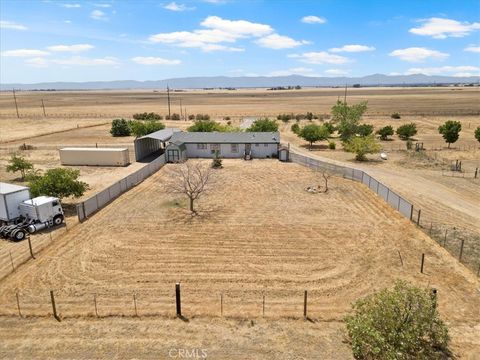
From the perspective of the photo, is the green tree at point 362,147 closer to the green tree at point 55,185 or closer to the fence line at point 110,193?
the fence line at point 110,193

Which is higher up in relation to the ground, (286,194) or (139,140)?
(139,140)

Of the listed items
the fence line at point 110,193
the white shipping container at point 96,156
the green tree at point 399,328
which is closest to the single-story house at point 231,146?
the white shipping container at point 96,156

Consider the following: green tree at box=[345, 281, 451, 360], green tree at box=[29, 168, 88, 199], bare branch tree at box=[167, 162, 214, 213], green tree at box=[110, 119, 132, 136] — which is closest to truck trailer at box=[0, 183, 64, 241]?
green tree at box=[29, 168, 88, 199]

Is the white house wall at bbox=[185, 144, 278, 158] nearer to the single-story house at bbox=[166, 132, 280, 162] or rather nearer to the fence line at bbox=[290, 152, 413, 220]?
the single-story house at bbox=[166, 132, 280, 162]

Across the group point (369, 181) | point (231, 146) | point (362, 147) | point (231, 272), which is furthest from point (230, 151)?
point (231, 272)

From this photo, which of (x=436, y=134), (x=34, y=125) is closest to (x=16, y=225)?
(x=436, y=134)

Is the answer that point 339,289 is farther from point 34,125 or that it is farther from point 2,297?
point 34,125
